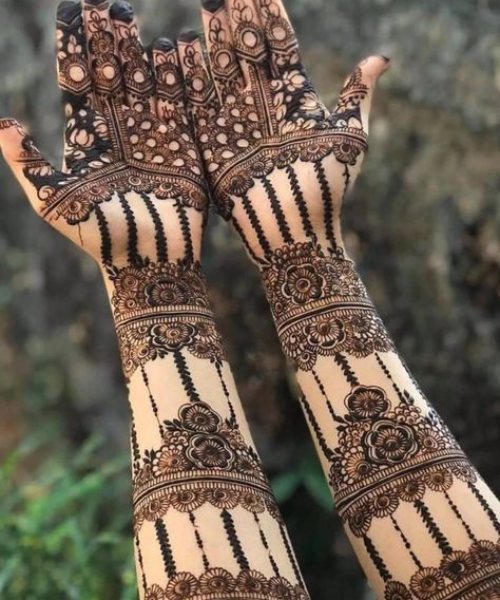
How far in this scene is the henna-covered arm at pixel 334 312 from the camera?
0.70 m

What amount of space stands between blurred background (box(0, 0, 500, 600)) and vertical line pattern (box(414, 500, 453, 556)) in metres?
0.74

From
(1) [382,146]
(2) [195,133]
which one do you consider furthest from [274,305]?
(1) [382,146]

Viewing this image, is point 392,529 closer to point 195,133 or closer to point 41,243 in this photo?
point 195,133

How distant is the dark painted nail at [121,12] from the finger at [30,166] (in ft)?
0.68

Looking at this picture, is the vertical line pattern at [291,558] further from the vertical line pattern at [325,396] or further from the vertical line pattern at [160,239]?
the vertical line pattern at [160,239]

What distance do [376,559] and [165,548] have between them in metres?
0.20

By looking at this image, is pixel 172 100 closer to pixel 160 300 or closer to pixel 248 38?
pixel 248 38

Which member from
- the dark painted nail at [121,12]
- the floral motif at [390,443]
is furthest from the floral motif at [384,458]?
the dark painted nail at [121,12]

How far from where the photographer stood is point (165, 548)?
66 cm

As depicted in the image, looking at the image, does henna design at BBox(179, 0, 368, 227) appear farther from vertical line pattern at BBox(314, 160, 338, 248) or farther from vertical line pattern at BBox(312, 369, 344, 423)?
vertical line pattern at BBox(312, 369, 344, 423)

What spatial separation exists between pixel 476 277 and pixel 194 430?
2.98ft

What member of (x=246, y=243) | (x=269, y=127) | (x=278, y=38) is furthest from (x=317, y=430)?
(x=278, y=38)

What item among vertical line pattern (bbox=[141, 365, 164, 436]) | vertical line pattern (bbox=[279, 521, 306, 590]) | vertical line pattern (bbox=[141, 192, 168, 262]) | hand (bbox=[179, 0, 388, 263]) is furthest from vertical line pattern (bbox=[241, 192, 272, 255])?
vertical line pattern (bbox=[279, 521, 306, 590])

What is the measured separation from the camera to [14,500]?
1528 millimetres
